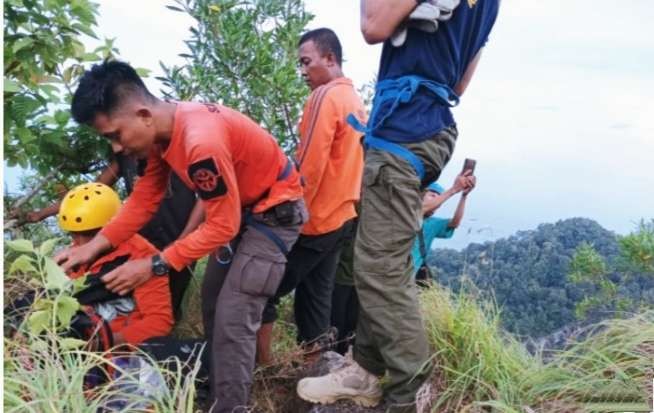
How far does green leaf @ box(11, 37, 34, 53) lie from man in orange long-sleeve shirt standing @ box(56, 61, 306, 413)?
0.59m

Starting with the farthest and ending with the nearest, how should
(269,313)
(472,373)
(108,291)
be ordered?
(269,313)
(108,291)
(472,373)

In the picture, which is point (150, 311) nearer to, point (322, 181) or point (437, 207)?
point (322, 181)

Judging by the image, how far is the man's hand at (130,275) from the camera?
3.72 m

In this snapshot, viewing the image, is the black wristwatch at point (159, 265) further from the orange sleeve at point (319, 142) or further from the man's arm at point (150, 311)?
the orange sleeve at point (319, 142)

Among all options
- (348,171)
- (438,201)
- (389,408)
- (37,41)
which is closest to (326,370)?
(389,408)

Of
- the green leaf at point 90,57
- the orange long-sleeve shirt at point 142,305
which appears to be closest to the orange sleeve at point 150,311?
the orange long-sleeve shirt at point 142,305

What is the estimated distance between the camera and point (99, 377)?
3.34 meters

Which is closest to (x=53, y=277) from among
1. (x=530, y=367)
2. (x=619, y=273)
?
(x=530, y=367)

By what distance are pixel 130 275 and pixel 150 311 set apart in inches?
25.0

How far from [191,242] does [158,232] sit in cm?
125

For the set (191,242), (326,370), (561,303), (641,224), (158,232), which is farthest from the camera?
(561,303)

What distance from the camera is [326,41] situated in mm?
4969

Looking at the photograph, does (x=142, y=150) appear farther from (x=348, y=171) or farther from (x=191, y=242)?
(x=348, y=171)

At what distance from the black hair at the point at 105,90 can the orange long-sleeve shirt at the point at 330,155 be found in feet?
3.83
